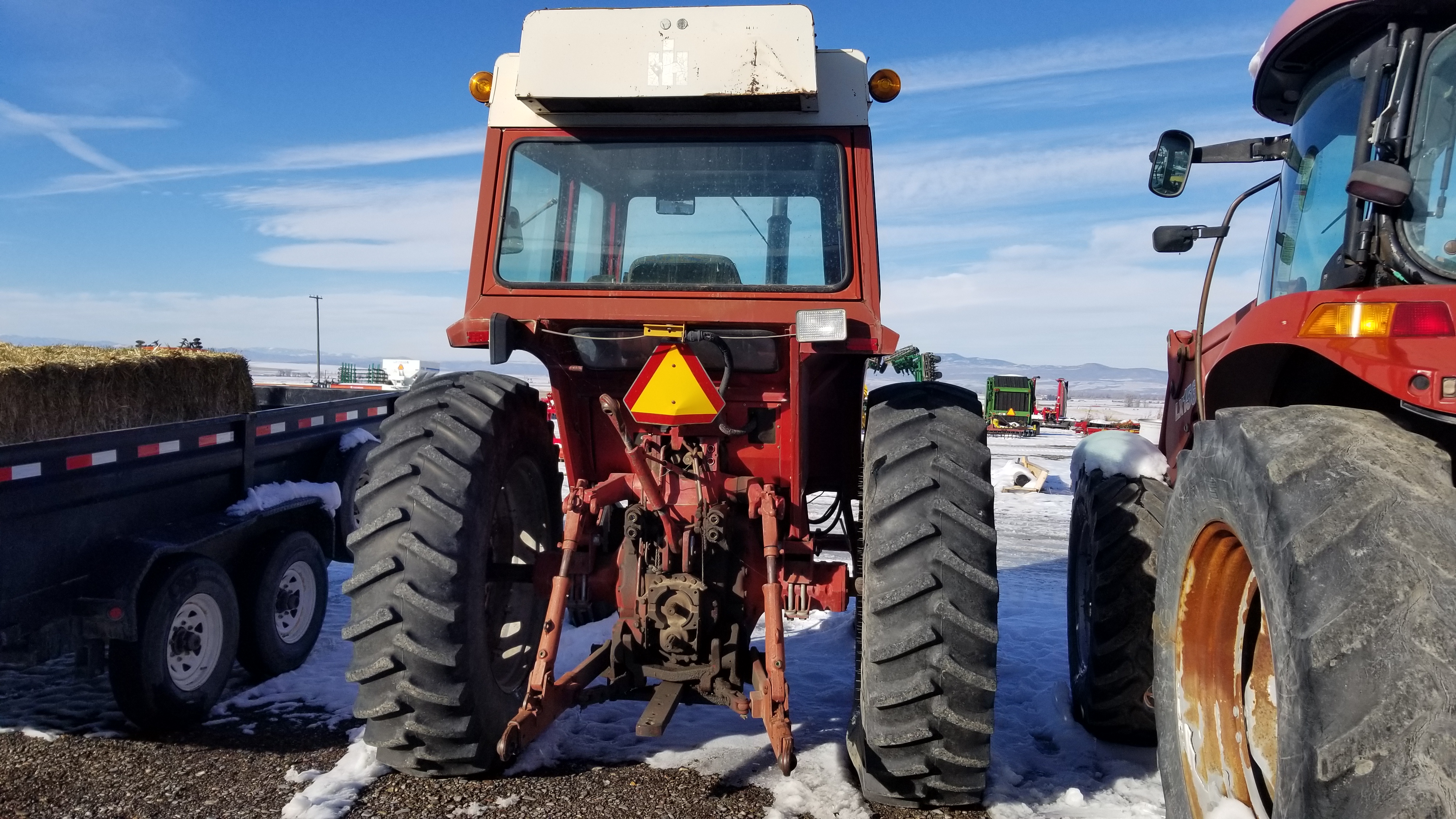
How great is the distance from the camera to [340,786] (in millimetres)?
3377

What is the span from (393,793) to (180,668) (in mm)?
1460

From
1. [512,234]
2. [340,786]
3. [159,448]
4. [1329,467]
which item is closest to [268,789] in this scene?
[340,786]

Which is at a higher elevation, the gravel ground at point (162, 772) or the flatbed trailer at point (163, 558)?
the flatbed trailer at point (163, 558)

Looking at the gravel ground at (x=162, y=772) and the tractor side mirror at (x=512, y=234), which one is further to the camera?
the tractor side mirror at (x=512, y=234)

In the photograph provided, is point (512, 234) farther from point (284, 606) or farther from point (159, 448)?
point (284, 606)

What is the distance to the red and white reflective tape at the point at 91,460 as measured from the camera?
12.0 feet

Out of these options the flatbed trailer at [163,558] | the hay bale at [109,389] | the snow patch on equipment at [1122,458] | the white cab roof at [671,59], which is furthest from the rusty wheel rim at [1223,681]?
the hay bale at [109,389]

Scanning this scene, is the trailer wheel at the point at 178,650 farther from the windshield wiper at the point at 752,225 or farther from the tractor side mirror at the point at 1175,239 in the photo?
the tractor side mirror at the point at 1175,239

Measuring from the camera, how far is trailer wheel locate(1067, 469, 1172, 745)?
3.76m

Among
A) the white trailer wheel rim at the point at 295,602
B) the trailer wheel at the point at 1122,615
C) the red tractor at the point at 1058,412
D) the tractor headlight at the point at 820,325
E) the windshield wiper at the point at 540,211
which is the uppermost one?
the windshield wiper at the point at 540,211

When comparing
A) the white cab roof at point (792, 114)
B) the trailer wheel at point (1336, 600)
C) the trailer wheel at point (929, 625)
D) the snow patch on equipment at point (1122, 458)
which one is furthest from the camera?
the snow patch on equipment at point (1122, 458)

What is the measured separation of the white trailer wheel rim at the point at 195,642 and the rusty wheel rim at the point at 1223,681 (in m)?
3.92

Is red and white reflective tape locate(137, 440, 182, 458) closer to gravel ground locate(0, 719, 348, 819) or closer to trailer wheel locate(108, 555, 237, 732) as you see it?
trailer wheel locate(108, 555, 237, 732)

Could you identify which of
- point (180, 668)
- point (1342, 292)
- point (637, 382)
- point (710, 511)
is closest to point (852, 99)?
point (637, 382)
